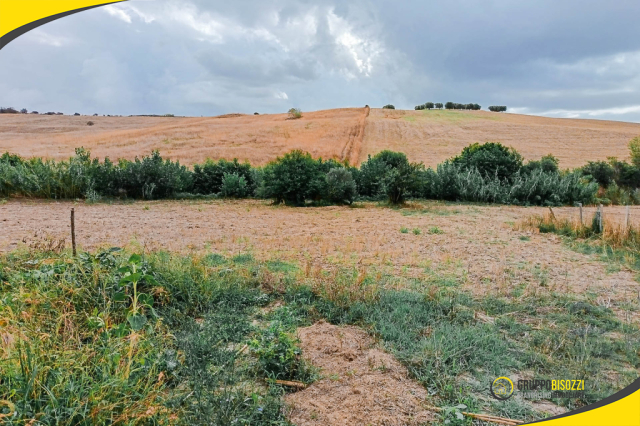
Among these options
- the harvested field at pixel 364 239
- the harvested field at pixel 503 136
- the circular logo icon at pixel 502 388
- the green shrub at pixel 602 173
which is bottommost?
the harvested field at pixel 364 239

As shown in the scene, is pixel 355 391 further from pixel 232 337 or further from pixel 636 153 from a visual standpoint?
pixel 636 153

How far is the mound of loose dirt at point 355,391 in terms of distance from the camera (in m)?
2.71

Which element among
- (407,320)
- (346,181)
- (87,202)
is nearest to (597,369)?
(407,320)

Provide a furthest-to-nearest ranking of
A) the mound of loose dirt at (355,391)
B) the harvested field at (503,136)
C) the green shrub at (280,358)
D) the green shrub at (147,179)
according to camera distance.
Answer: the harvested field at (503,136), the green shrub at (147,179), the green shrub at (280,358), the mound of loose dirt at (355,391)

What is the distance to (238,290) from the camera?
4898 millimetres

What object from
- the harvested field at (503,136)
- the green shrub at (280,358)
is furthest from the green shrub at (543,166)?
the green shrub at (280,358)

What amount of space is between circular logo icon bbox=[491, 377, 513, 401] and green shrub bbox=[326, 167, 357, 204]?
13.4 metres

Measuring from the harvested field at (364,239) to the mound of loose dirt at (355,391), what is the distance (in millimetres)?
2232

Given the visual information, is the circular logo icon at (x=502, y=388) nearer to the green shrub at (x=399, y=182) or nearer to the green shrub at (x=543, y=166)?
the green shrub at (x=399, y=182)

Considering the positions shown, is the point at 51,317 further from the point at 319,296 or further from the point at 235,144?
the point at 235,144

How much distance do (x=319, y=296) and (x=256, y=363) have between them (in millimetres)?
1661

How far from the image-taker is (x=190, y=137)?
3891 centimetres

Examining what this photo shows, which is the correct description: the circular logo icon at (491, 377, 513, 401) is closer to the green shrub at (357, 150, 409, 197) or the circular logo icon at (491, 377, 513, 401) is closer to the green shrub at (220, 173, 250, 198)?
the green shrub at (357, 150, 409, 197)

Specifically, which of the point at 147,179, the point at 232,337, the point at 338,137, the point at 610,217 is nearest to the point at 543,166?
the point at 610,217
